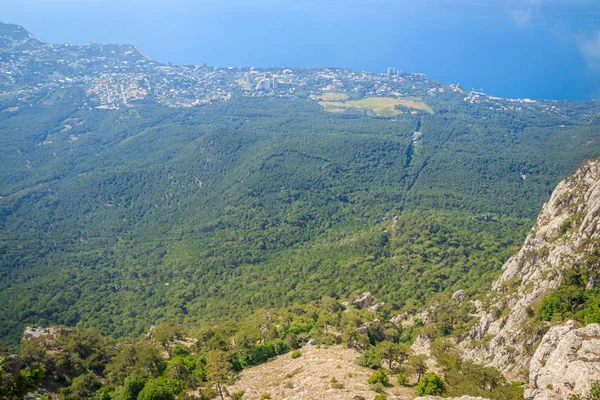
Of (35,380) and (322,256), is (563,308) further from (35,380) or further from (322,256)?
(322,256)

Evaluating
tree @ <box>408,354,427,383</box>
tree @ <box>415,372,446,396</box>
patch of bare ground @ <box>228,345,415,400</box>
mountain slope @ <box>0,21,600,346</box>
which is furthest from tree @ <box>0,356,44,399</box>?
Answer: mountain slope @ <box>0,21,600,346</box>

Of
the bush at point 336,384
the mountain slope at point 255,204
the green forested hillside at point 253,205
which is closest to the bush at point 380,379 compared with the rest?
the bush at point 336,384

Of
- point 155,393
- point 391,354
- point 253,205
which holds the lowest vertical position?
point 253,205

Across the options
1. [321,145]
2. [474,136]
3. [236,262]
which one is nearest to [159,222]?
[236,262]

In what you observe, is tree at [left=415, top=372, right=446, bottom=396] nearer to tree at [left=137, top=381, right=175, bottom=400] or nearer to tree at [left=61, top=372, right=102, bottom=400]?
tree at [left=137, top=381, right=175, bottom=400]

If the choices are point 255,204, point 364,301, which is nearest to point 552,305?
point 364,301

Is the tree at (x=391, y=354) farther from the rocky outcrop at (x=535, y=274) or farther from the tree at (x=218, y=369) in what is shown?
the tree at (x=218, y=369)

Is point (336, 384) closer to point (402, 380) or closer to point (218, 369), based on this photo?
point (402, 380)
